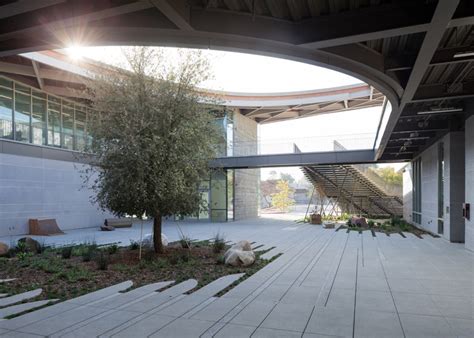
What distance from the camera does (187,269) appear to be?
819 cm

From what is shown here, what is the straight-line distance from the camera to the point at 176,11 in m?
4.43

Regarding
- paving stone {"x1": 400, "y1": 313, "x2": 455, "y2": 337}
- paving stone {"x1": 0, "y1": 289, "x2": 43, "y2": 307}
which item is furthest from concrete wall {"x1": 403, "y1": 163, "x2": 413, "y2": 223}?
paving stone {"x1": 0, "y1": 289, "x2": 43, "y2": 307}

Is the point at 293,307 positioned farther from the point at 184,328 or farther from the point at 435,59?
the point at 435,59

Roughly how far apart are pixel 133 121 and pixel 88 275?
364cm

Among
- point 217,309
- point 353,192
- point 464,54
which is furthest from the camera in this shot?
point 353,192

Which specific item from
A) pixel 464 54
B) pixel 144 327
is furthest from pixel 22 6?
pixel 464 54

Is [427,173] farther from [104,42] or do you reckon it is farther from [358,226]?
[104,42]

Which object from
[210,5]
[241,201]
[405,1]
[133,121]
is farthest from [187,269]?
[241,201]

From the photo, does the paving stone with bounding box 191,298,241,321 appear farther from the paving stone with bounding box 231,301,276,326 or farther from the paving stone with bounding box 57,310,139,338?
the paving stone with bounding box 57,310,139,338

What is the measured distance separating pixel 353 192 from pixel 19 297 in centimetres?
2444

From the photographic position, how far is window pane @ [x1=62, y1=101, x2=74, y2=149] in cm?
1969

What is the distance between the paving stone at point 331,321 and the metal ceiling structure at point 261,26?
383cm

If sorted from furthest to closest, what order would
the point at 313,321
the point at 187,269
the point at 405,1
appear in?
the point at 187,269 < the point at 313,321 < the point at 405,1

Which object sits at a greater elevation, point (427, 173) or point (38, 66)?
point (38, 66)
